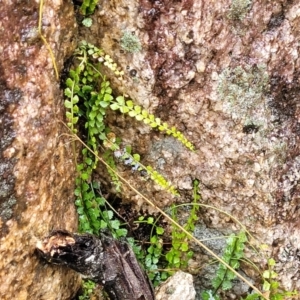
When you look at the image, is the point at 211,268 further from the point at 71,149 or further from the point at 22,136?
the point at 22,136

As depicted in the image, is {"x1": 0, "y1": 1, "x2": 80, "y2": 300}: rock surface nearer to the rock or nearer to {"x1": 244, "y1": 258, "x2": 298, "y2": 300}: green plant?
the rock

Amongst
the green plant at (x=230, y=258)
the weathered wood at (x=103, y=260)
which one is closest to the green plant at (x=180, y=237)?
the green plant at (x=230, y=258)

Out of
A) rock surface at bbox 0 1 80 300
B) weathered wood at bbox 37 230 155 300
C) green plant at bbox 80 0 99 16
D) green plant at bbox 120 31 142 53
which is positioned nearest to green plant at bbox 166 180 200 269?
weathered wood at bbox 37 230 155 300

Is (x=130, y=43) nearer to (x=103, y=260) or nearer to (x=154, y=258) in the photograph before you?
(x=103, y=260)

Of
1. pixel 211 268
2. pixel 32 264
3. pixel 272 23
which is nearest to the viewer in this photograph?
pixel 32 264

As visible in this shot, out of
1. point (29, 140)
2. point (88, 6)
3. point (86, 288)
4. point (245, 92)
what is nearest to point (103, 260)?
point (86, 288)

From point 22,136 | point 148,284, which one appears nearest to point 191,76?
point 22,136
